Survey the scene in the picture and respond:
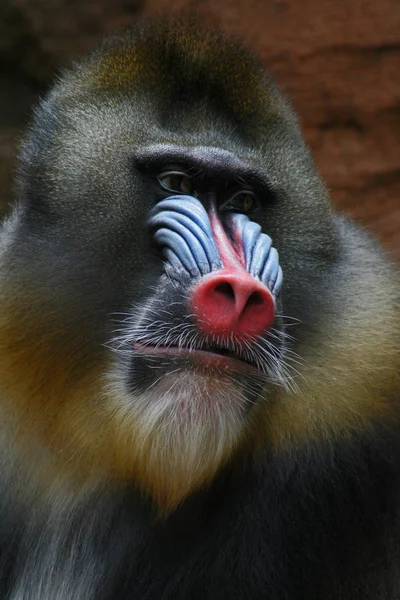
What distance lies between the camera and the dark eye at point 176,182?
3.23 m

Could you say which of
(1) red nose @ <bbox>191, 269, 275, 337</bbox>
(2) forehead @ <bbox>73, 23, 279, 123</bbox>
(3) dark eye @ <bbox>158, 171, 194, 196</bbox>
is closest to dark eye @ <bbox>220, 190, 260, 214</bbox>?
(3) dark eye @ <bbox>158, 171, 194, 196</bbox>

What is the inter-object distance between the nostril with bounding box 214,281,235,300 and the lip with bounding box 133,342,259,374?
0.19 metres

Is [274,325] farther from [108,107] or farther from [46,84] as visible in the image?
[46,84]

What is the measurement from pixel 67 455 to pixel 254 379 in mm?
686

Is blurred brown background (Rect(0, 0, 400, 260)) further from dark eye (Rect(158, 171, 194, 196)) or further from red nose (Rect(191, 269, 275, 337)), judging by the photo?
red nose (Rect(191, 269, 275, 337))

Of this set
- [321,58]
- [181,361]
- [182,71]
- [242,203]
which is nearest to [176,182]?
[242,203]

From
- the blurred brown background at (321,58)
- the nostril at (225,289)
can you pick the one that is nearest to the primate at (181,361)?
the nostril at (225,289)

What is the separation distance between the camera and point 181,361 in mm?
2953

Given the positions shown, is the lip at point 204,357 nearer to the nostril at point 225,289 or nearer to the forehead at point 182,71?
the nostril at point 225,289

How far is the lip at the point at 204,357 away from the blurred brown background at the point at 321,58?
3.08m

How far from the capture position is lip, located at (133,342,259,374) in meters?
2.94

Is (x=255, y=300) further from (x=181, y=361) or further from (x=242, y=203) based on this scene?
Answer: (x=242, y=203)

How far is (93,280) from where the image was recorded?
3176 millimetres

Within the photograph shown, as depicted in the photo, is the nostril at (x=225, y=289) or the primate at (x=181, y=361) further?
the primate at (x=181, y=361)
